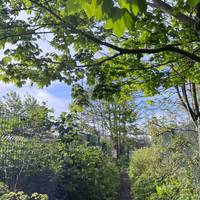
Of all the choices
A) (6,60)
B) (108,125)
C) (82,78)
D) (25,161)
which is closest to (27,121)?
(25,161)

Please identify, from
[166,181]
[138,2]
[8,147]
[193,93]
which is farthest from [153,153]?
[138,2]

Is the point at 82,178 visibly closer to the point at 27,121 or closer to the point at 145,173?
the point at 27,121

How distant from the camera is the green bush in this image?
27.2 feet

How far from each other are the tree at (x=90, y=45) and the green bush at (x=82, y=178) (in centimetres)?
280

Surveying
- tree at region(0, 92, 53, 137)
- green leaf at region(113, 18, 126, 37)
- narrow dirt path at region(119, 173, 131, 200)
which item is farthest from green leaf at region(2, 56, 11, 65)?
narrow dirt path at region(119, 173, 131, 200)

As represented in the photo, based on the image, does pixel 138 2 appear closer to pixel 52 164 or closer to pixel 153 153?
pixel 52 164

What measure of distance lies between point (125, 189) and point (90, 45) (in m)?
9.72

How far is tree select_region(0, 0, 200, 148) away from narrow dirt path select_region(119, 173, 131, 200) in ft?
22.2

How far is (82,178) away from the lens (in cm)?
870

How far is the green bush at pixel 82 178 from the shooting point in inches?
326

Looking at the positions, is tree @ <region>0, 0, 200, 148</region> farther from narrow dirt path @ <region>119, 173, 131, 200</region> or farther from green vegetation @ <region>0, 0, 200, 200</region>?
narrow dirt path @ <region>119, 173, 131, 200</region>

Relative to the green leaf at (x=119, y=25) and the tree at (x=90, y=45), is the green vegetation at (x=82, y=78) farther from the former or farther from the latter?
the green leaf at (x=119, y=25)

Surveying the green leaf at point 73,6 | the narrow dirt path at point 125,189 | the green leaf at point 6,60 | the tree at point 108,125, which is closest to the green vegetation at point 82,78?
the green leaf at point 6,60

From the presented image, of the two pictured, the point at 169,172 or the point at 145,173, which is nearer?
the point at 169,172
